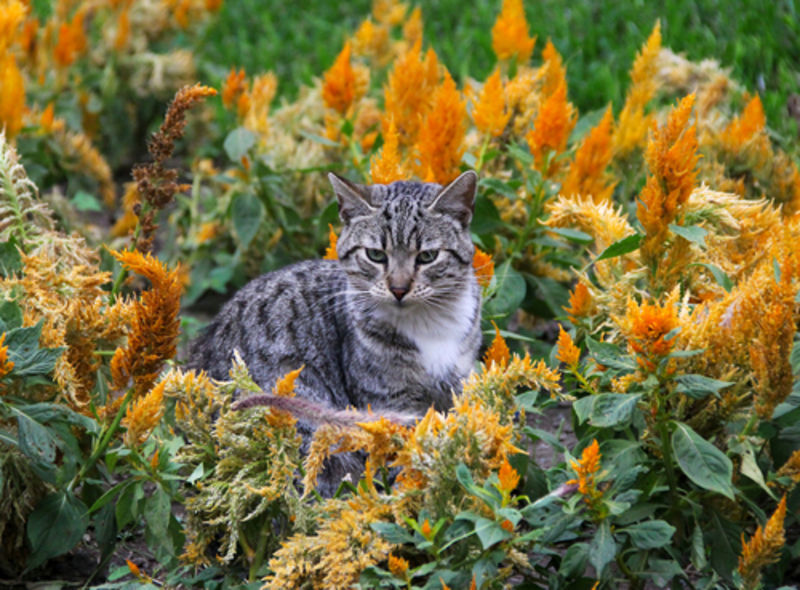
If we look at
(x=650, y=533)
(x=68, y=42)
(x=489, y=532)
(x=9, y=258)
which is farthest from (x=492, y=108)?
(x=68, y=42)

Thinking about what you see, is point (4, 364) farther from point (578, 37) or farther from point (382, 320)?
point (578, 37)

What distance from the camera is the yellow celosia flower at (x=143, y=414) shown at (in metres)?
2.48

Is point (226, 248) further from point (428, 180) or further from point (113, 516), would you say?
point (113, 516)

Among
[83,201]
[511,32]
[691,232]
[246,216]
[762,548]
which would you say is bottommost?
[83,201]

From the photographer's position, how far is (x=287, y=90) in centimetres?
730

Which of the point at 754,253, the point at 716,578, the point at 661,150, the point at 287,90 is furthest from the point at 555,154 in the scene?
the point at 287,90

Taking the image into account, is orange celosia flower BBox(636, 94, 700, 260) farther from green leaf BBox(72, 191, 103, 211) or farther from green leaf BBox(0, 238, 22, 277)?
green leaf BBox(72, 191, 103, 211)

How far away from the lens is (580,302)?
117 inches

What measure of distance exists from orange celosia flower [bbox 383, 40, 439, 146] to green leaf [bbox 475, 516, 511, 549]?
6.99 ft

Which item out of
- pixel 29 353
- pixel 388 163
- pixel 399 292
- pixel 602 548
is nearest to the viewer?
pixel 602 548

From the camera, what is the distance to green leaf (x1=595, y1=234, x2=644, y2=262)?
2.86 meters

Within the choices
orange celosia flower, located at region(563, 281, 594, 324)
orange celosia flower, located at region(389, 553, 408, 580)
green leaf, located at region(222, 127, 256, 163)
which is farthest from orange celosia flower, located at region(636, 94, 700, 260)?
green leaf, located at region(222, 127, 256, 163)

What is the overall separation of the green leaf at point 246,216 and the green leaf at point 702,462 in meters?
2.67

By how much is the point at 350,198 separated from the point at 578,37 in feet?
13.8
